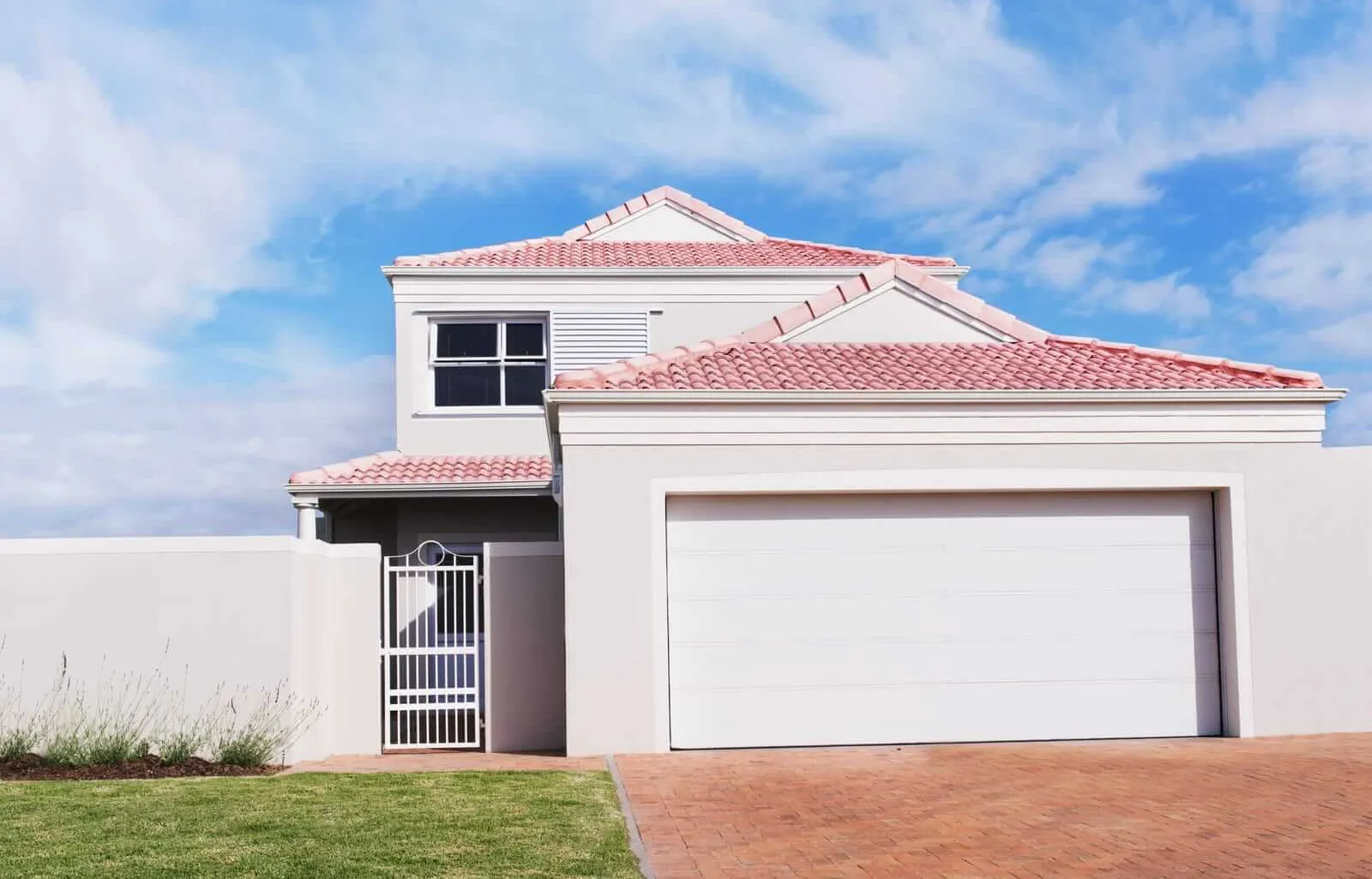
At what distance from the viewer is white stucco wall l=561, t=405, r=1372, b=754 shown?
14.2m

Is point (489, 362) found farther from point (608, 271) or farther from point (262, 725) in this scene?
point (262, 725)

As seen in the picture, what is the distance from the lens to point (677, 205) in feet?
88.5

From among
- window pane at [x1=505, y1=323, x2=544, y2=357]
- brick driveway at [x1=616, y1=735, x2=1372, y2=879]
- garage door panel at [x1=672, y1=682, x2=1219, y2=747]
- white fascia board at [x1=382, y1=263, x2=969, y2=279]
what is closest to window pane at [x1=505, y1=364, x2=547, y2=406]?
window pane at [x1=505, y1=323, x2=544, y2=357]

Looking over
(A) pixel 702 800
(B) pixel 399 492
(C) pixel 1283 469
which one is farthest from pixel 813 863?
(B) pixel 399 492

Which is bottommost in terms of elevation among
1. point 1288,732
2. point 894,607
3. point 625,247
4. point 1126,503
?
point 1288,732

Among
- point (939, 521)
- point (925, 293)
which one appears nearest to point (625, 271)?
point (925, 293)

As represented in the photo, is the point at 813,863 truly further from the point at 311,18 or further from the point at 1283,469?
the point at 311,18

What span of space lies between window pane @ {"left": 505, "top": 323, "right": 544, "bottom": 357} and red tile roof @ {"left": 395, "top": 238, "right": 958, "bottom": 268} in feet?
3.33

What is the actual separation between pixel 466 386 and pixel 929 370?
9.97 m

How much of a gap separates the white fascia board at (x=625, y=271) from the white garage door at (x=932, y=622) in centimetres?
970

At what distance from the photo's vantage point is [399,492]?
20.4m

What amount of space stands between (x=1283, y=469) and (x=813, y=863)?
348 inches

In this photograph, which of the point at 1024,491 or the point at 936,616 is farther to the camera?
the point at 1024,491

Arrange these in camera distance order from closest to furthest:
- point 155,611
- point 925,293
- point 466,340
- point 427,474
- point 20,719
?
point 20,719
point 155,611
point 925,293
point 427,474
point 466,340
